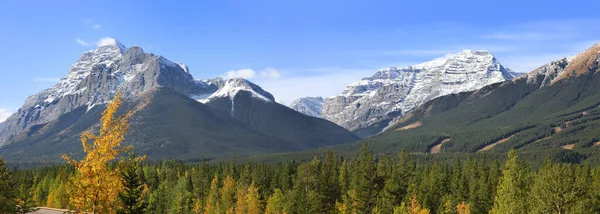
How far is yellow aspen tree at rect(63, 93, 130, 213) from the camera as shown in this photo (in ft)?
102

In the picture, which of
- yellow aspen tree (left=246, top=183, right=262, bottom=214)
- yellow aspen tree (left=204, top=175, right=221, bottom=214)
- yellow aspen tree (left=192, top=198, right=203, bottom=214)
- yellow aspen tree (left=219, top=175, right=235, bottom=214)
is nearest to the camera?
yellow aspen tree (left=246, top=183, right=262, bottom=214)

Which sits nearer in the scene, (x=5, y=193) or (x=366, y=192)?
(x=5, y=193)

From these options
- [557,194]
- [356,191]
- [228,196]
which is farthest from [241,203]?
[557,194]

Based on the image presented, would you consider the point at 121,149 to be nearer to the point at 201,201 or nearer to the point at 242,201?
the point at 242,201

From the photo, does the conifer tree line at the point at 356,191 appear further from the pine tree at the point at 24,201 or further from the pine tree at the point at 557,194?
the pine tree at the point at 557,194

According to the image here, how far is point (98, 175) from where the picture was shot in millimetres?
31234

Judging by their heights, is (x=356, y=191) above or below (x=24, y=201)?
below

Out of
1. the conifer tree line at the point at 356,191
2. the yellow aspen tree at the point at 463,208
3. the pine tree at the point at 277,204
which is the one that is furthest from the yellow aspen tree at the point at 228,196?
the yellow aspen tree at the point at 463,208

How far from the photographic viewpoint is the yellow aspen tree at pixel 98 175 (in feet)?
102

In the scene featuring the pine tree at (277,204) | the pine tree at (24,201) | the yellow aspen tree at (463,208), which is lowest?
the yellow aspen tree at (463,208)

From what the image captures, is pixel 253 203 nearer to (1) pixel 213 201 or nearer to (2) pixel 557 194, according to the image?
(1) pixel 213 201

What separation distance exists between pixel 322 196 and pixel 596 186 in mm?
66054

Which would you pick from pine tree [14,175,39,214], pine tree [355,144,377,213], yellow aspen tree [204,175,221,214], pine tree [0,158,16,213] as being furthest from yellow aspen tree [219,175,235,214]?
pine tree [0,158,16,213]

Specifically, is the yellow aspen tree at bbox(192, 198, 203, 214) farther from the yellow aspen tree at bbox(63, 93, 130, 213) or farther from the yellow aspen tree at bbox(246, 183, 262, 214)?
the yellow aspen tree at bbox(63, 93, 130, 213)
